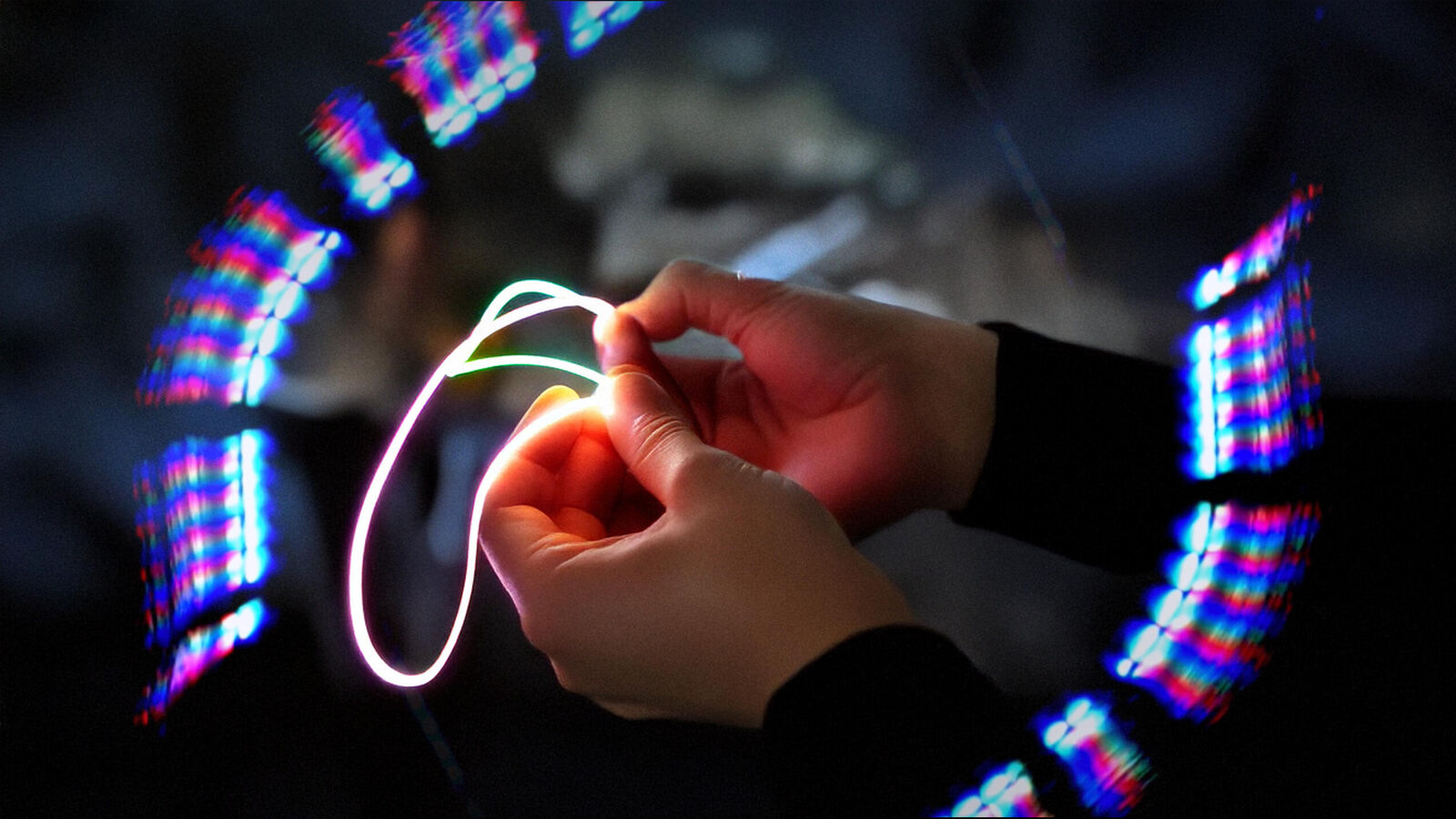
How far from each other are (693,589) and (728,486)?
96mm

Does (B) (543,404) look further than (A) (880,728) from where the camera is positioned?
Yes

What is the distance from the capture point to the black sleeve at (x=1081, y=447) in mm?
949

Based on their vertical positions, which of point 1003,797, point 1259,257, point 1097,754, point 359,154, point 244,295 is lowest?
point 1097,754

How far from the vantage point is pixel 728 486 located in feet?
2.33

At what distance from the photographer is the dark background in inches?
40.1

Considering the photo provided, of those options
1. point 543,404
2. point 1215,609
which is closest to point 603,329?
point 543,404

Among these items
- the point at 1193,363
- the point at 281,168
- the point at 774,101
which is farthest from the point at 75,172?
the point at 1193,363

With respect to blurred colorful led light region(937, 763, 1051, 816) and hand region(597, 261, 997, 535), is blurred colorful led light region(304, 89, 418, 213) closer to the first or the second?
hand region(597, 261, 997, 535)

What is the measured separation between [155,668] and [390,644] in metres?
0.31

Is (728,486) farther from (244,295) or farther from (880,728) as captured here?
(244,295)

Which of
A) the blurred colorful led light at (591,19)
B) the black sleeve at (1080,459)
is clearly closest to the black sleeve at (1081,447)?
the black sleeve at (1080,459)

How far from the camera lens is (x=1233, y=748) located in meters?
1.02

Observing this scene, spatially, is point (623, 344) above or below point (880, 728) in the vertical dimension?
above

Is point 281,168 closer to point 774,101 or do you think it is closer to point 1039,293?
point 774,101
